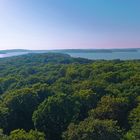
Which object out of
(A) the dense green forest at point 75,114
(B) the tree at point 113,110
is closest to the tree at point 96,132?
(A) the dense green forest at point 75,114

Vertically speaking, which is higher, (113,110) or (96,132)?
(96,132)

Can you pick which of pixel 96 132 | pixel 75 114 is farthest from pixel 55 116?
pixel 96 132

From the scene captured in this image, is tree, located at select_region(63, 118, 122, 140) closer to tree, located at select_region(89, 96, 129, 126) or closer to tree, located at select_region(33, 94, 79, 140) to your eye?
tree, located at select_region(89, 96, 129, 126)

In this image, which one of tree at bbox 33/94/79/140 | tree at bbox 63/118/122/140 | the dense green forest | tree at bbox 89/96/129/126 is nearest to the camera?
tree at bbox 63/118/122/140

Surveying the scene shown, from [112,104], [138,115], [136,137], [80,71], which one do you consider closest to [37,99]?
[112,104]

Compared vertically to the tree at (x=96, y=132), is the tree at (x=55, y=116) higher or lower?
lower

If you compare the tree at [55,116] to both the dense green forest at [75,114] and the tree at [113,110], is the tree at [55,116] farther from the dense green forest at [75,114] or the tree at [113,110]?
the tree at [113,110]

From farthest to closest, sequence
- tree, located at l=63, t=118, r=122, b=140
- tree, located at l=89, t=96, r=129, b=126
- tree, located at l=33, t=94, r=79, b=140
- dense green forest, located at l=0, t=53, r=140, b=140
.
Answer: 1. tree, located at l=33, t=94, r=79, b=140
2. tree, located at l=89, t=96, r=129, b=126
3. dense green forest, located at l=0, t=53, r=140, b=140
4. tree, located at l=63, t=118, r=122, b=140

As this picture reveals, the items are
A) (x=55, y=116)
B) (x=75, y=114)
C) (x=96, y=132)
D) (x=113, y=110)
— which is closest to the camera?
(x=96, y=132)

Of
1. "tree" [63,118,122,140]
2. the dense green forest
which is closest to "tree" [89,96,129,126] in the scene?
the dense green forest

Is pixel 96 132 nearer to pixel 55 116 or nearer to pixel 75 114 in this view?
pixel 75 114

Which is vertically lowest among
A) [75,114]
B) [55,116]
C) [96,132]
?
[55,116]

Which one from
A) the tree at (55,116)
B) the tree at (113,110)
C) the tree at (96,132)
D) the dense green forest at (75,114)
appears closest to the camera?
the tree at (96,132)
